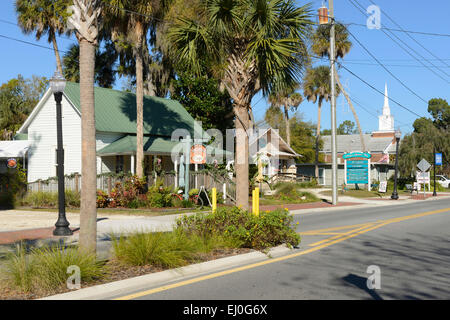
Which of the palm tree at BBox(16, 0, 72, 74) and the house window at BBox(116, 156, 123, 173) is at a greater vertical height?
the palm tree at BBox(16, 0, 72, 74)

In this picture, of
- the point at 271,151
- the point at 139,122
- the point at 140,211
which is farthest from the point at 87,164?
the point at 271,151

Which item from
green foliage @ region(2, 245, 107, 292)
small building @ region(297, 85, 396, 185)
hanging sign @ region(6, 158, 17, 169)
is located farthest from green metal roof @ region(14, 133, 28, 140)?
small building @ region(297, 85, 396, 185)

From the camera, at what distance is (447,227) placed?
15.4 metres

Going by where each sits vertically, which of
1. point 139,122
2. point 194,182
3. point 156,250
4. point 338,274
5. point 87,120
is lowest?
point 338,274

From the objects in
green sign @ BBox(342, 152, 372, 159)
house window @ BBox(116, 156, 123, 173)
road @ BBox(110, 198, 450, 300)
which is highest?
green sign @ BBox(342, 152, 372, 159)

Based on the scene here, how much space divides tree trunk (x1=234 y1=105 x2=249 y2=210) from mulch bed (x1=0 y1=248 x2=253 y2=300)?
2.07 meters

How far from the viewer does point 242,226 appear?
9.62 meters

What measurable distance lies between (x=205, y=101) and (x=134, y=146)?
12.1 metres

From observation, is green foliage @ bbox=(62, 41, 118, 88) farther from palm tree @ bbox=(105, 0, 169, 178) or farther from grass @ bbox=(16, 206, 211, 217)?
grass @ bbox=(16, 206, 211, 217)

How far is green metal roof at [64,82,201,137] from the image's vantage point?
27.9m

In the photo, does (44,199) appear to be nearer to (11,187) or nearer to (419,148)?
(11,187)

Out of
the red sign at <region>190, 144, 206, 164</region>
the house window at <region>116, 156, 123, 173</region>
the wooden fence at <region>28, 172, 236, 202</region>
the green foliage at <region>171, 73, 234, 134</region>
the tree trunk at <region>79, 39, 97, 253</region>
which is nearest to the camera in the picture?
the tree trunk at <region>79, 39, 97, 253</region>

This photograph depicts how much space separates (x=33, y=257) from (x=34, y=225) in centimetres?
944

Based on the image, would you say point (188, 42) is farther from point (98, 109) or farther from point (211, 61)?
point (98, 109)
